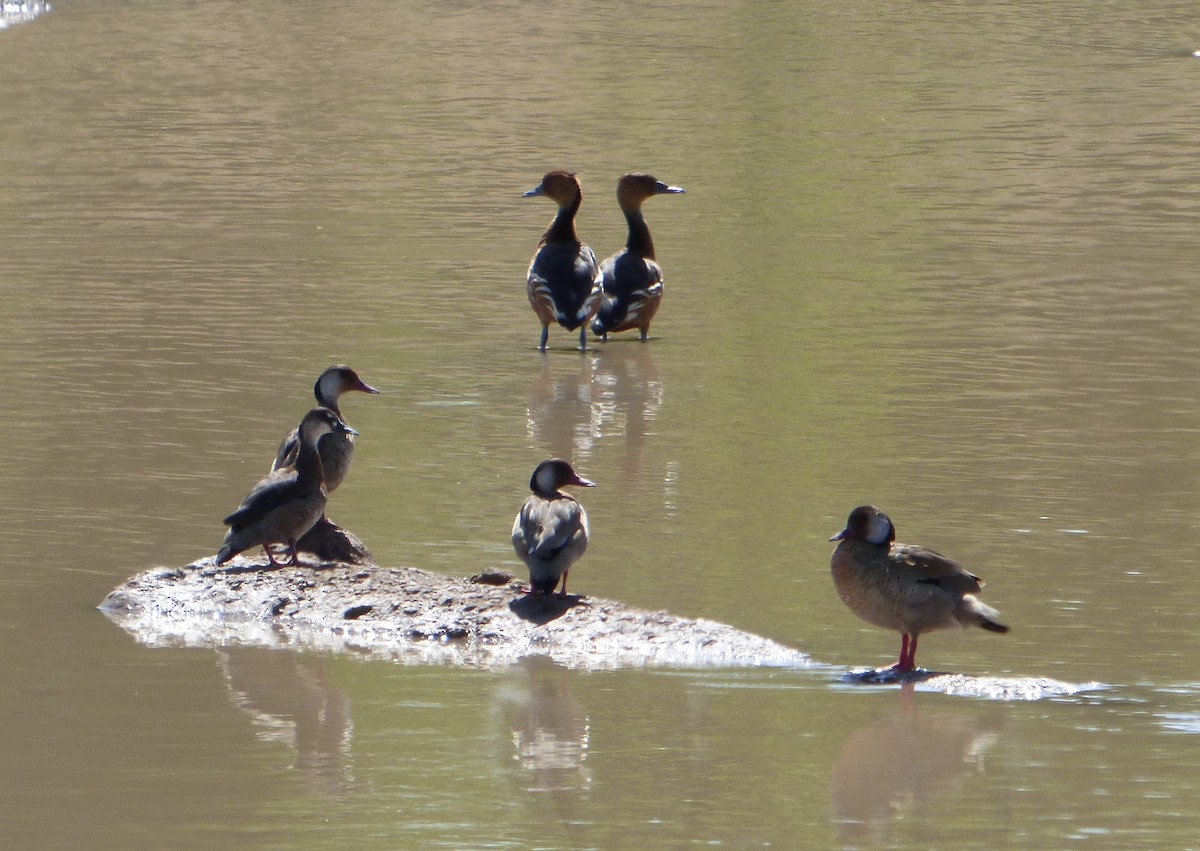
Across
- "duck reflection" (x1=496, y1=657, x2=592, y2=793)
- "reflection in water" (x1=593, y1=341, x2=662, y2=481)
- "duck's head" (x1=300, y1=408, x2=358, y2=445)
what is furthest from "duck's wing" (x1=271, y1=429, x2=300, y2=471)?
"reflection in water" (x1=593, y1=341, x2=662, y2=481)

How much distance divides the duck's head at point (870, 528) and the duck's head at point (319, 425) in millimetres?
2549

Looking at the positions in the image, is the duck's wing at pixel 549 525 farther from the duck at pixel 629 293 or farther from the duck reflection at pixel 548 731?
the duck at pixel 629 293

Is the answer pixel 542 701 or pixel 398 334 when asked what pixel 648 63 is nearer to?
pixel 398 334

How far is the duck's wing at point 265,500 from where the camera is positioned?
344 inches

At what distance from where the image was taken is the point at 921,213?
19.5 meters

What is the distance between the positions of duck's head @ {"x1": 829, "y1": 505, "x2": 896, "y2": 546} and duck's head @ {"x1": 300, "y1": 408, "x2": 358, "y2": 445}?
2549 mm

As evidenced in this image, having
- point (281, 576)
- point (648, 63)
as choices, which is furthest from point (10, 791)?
A: point (648, 63)

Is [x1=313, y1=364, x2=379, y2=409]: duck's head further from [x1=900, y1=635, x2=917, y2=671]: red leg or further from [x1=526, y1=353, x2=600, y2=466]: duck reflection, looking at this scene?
[x1=900, y1=635, x2=917, y2=671]: red leg

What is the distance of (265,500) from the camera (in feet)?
28.6

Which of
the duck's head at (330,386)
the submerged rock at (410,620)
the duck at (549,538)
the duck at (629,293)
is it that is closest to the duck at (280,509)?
the submerged rock at (410,620)

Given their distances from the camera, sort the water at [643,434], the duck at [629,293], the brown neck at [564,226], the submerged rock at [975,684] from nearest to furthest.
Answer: the water at [643,434], the submerged rock at [975,684], the duck at [629,293], the brown neck at [564,226]

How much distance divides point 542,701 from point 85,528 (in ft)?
11.0

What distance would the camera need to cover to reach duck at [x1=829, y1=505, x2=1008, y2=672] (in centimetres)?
766

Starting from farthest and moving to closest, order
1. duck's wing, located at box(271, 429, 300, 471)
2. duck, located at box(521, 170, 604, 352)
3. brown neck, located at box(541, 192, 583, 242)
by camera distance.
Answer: brown neck, located at box(541, 192, 583, 242) → duck, located at box(521, 170, 604, 352) → duck's wing, located at box(271, 429, 300, 471)
